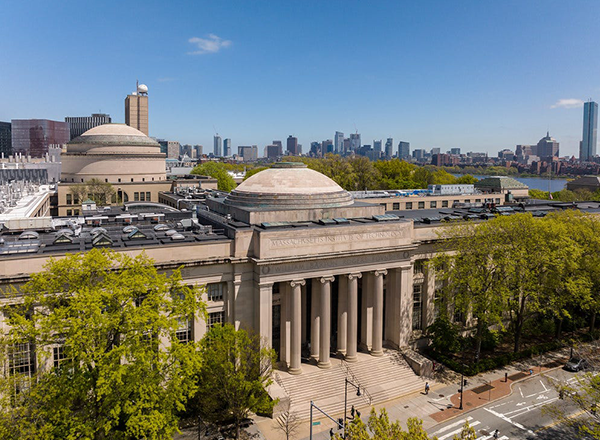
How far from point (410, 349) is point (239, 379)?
85.0ft

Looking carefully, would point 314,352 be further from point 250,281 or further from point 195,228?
point 195,228

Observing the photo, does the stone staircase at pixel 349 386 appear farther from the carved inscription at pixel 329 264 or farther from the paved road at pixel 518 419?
the carved inscription at pixel 329 264

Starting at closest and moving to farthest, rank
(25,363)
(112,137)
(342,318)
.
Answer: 1. (25,363)
2. (342,318)
3. (112,137)

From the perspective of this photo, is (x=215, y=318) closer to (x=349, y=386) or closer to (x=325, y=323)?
(x=325, y=323)

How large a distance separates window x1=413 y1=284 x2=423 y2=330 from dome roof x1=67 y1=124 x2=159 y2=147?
95.9m

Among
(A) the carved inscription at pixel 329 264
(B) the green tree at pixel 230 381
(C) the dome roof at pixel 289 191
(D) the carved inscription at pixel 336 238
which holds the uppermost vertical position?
(C) the dome roof at pixel 289 191

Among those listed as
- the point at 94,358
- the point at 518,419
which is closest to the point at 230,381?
the point at 94,358

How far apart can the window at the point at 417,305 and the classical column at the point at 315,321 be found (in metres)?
15.7

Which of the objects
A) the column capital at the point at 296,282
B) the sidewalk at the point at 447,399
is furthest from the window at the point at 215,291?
the sidewalk at the point at 447,399

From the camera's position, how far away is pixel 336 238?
5091 centimetres

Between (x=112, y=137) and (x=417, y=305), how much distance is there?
98931mm

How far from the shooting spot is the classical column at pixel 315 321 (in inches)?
1997

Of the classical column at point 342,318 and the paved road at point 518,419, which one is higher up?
the classical column at point 342,318

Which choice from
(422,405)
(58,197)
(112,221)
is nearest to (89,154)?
(58,197)
